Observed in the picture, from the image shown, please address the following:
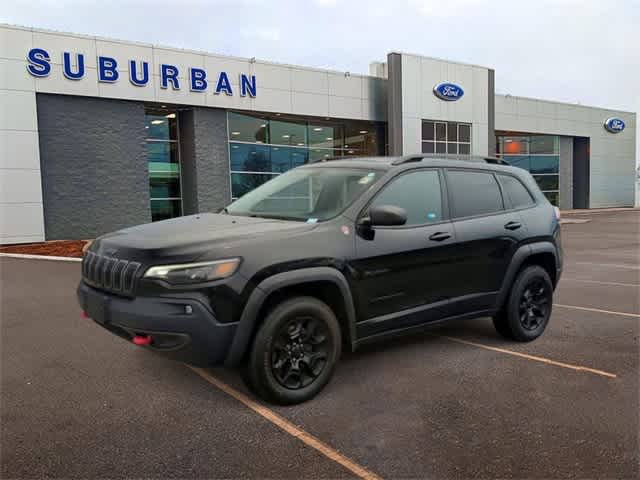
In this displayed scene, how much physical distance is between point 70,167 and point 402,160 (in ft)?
53.5

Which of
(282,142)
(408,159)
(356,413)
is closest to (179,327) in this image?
(356,413)

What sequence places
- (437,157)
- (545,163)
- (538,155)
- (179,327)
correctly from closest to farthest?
(179,327), (437,157), (538,155), (545,163)

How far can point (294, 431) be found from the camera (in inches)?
134

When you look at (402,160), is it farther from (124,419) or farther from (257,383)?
(124,419)

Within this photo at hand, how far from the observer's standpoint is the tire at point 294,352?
3.57 meters

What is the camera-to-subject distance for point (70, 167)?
58.9 feet

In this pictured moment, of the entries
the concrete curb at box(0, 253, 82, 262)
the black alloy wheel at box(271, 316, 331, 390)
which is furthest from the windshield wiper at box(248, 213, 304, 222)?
the concrete curb at box(0, 253, 82, 262)

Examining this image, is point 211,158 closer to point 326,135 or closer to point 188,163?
point 188,163

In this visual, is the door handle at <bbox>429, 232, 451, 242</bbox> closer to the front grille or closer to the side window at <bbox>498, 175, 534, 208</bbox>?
the side window at <bbox>498, 175, 534, 208</bbox>

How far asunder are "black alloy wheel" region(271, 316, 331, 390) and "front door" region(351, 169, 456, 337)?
1.24ft

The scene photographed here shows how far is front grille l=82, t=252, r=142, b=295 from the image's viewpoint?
11.5 feet

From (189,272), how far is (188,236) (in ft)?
1.20

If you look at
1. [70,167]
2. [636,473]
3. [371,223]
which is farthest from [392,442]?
[70,167]

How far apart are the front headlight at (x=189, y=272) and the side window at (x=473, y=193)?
2.34 metres
